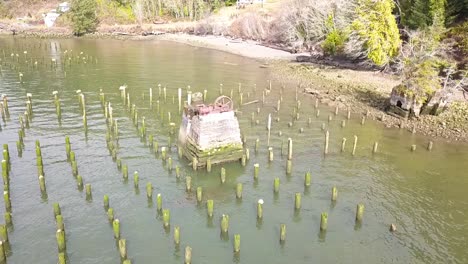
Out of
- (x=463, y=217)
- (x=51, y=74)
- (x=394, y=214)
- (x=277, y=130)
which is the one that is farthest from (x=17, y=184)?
(x=51, y=74)

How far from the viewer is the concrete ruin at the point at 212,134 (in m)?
31.5

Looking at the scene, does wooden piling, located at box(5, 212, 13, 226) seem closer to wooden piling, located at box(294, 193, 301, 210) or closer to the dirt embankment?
wooden piling, located at box(294, 193, 301, 210)

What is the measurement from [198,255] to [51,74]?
55169 millimetres

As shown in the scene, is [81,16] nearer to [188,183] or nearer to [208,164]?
[208,164]

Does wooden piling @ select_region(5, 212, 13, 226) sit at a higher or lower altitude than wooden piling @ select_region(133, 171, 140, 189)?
→ lower

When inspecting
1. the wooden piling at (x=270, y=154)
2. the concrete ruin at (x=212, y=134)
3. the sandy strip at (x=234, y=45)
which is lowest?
the wooden piling at (x=270, y=154)

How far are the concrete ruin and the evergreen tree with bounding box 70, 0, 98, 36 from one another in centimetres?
10343

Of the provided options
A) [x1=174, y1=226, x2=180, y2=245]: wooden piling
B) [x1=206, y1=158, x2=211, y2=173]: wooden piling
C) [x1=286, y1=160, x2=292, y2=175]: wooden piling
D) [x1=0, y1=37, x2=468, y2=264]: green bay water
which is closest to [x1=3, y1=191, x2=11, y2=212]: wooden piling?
[x1=0, y1=37, x2=468, y2=264]: green bay water

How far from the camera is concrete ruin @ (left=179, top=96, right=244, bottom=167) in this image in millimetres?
31547

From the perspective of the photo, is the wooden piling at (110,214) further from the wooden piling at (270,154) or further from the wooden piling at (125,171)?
the wooden piling at (270,154)

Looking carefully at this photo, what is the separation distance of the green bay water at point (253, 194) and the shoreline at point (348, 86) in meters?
2.42

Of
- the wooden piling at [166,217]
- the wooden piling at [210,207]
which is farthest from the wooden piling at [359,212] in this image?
the wooden piling at [166,217]

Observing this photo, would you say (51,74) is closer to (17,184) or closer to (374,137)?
A: (17,184)

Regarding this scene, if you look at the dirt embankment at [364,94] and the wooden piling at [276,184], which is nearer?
the wooden piling at [276,184]
